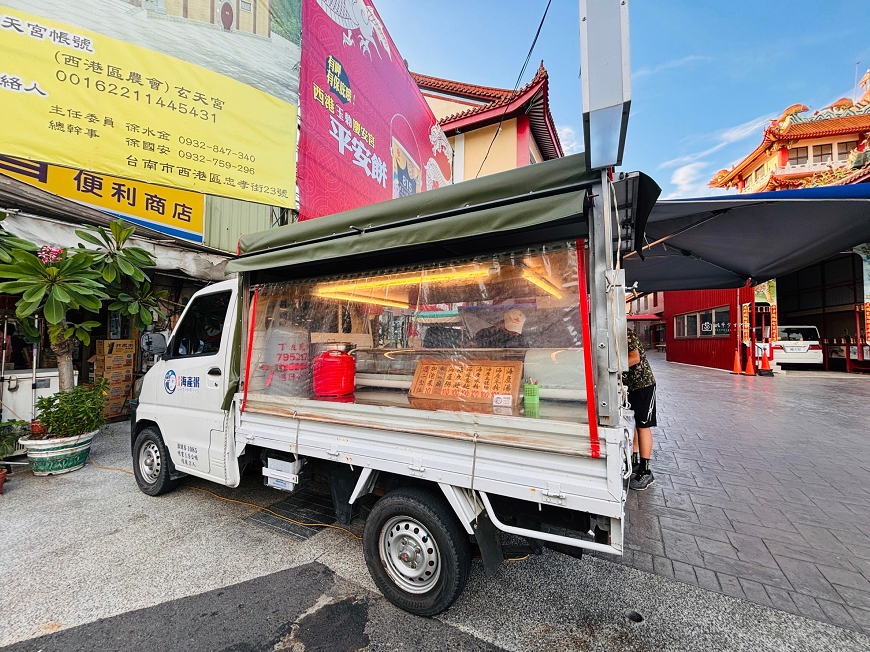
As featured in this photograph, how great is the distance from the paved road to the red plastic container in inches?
46.8

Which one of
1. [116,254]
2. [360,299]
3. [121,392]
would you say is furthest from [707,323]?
[121,392]

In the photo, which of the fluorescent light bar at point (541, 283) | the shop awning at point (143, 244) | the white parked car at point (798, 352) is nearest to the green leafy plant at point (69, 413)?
the shop awning at point (143, 244)

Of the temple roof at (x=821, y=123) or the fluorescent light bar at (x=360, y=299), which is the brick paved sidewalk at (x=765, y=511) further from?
the temple roof at (x=821, y=123)

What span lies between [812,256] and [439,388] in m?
6.69

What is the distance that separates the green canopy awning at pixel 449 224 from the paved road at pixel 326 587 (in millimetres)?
2224

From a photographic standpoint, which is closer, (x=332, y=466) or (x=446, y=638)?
(x=446, y=638)

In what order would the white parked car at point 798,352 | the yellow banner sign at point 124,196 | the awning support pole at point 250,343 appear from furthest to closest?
the white parked car at point 798,352
the yellow banner sign at point 124,196
the awning support pole at point 250,343

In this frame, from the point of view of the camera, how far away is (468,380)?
2.94 metres

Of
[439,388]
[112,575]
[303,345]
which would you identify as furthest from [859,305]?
[112,575]

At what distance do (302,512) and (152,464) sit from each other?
1767mm

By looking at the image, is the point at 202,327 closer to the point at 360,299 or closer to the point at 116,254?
the point at 360,299

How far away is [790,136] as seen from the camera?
21484 millimetres

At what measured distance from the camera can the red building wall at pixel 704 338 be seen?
45.3 feet

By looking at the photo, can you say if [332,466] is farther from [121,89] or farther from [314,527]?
[121,89]
